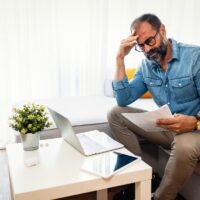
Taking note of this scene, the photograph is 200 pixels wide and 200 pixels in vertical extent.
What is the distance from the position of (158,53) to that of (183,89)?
8.7 inches

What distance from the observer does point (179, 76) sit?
133 centimetres

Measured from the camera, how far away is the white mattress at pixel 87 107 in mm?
1700

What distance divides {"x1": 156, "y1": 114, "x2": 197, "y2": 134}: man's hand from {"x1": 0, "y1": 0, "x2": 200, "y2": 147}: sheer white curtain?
1.45 meters

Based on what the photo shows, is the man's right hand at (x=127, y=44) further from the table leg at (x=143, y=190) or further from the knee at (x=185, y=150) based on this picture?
the table leg at (x=143, y=190)

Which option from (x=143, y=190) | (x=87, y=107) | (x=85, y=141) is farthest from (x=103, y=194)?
(x=87, y=107)

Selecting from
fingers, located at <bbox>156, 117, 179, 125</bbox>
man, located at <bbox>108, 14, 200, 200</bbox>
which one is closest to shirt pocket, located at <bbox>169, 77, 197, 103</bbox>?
man, located at <bbox>108, 14, 200, 200</bbox>

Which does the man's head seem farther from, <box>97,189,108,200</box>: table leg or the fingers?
<box>97,189,108,200</box>: table leg

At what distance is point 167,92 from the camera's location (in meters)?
1.41

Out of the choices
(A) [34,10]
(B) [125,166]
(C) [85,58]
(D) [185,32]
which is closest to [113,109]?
(B) [125,166]

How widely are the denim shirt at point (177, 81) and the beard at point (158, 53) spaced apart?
0.04 m

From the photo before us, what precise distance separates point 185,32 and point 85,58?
1102mm

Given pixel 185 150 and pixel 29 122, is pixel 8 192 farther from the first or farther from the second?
pixel 185 150

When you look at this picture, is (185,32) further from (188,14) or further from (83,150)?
(83,150)

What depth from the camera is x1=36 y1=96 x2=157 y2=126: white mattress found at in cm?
170
